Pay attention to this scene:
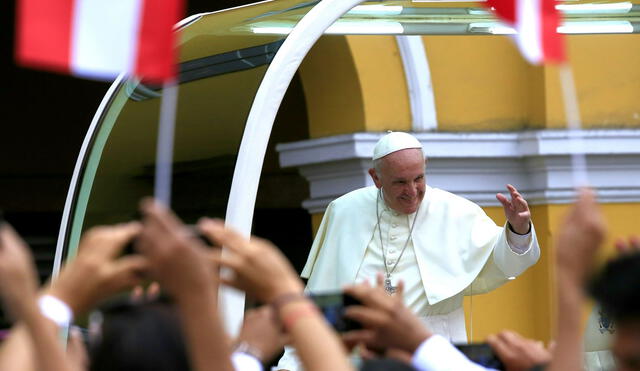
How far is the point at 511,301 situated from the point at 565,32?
5.57 ft

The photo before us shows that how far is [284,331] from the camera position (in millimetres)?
2551

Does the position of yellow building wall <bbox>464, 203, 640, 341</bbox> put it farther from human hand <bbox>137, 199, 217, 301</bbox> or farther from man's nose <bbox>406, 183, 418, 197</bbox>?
human hand <bbox>137, 199, 217, 301</bbox>

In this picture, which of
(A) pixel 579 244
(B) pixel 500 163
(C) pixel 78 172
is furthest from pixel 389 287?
(A) pixel 579 244

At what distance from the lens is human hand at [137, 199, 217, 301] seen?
2275mm

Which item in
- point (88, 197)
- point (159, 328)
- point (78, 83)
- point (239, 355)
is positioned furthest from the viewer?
point (78, 83)

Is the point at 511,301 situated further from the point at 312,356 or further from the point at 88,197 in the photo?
the point at 312,356

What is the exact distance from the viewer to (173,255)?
228cm

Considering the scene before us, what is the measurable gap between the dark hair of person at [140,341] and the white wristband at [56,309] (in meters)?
0.06

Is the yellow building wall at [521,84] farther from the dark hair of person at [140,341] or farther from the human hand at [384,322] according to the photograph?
the dark hair of person at [140,341]

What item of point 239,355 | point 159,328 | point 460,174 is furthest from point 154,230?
point 460,174

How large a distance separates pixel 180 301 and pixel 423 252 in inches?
167

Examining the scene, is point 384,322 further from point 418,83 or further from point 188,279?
point 418,83

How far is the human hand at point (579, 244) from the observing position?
8.14ft

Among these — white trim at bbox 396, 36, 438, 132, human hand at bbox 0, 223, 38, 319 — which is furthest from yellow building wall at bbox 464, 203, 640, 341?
human hand at bbox 0, 223, 38, 319
